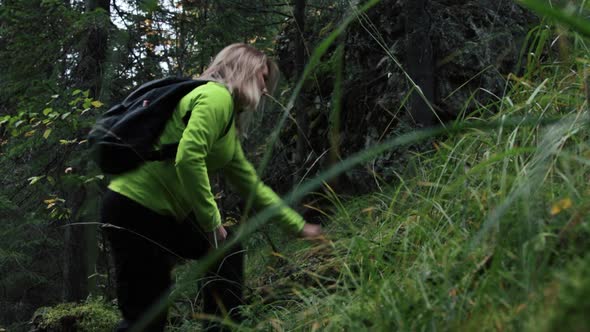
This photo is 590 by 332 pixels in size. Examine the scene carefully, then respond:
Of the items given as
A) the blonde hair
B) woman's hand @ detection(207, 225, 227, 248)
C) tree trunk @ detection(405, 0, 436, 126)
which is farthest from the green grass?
tree trunk @ detection(405, 0, 436, 126)

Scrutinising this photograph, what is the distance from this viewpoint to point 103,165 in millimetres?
2727

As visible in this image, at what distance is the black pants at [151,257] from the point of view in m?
2.76

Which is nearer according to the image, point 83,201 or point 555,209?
point 555,209

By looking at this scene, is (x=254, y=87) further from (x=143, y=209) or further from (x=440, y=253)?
(x=440, y=253)

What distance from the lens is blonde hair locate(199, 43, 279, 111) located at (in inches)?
113

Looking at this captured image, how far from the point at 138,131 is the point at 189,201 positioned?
374 mm

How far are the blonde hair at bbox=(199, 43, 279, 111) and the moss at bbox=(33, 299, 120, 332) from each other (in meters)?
2.87

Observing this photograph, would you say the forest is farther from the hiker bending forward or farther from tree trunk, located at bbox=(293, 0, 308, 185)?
the hiker bending forward

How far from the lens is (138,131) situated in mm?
2666

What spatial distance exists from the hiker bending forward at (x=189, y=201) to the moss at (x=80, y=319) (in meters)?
2.24

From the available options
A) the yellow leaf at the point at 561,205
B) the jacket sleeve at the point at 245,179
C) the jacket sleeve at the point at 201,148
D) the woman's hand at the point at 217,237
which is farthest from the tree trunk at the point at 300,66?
the yellow leaf at the point at 561,205

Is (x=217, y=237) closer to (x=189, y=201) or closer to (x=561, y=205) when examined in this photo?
(x=189, y=201)

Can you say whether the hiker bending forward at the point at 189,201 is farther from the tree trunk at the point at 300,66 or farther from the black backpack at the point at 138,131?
the tree trunk at the point at 300,66

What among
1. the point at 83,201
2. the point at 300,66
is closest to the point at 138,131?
the point at 300,66
